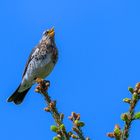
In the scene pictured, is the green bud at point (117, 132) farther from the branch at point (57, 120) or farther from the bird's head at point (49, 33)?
the bird's head at point (49, 33)

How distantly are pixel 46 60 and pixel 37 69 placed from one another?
291mm

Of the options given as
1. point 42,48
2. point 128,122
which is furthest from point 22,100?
point 128,122

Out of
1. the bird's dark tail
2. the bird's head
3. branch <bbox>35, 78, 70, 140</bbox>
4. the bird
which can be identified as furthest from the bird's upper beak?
branch <bbox>35, 78, 70, 140</bbox>

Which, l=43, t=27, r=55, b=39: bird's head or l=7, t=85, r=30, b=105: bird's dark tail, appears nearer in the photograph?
l=7, t=85, r=30, b=105: bird's dark tail

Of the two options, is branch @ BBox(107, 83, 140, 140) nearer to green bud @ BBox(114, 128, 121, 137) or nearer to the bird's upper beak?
green bud @ BBox(114, 128, 121, 137)

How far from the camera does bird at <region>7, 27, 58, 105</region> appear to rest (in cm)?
918

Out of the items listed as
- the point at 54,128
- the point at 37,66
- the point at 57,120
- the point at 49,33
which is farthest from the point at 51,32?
the point at 54,128

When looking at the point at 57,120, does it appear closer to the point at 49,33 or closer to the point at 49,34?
the point at 49,34

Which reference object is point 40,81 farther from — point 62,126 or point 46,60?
point 46,60

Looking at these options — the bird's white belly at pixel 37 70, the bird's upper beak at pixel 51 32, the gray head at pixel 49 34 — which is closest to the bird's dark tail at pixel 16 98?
the bird's white belly at pixel 37 70

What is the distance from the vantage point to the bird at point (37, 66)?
9.18 m

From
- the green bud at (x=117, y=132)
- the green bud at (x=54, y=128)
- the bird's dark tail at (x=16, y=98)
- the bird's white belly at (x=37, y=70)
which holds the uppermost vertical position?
the bird's white belly at (x=37, y=70)

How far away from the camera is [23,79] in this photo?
9.77m

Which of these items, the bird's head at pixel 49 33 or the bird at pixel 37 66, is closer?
the bird at pixel 37 66
